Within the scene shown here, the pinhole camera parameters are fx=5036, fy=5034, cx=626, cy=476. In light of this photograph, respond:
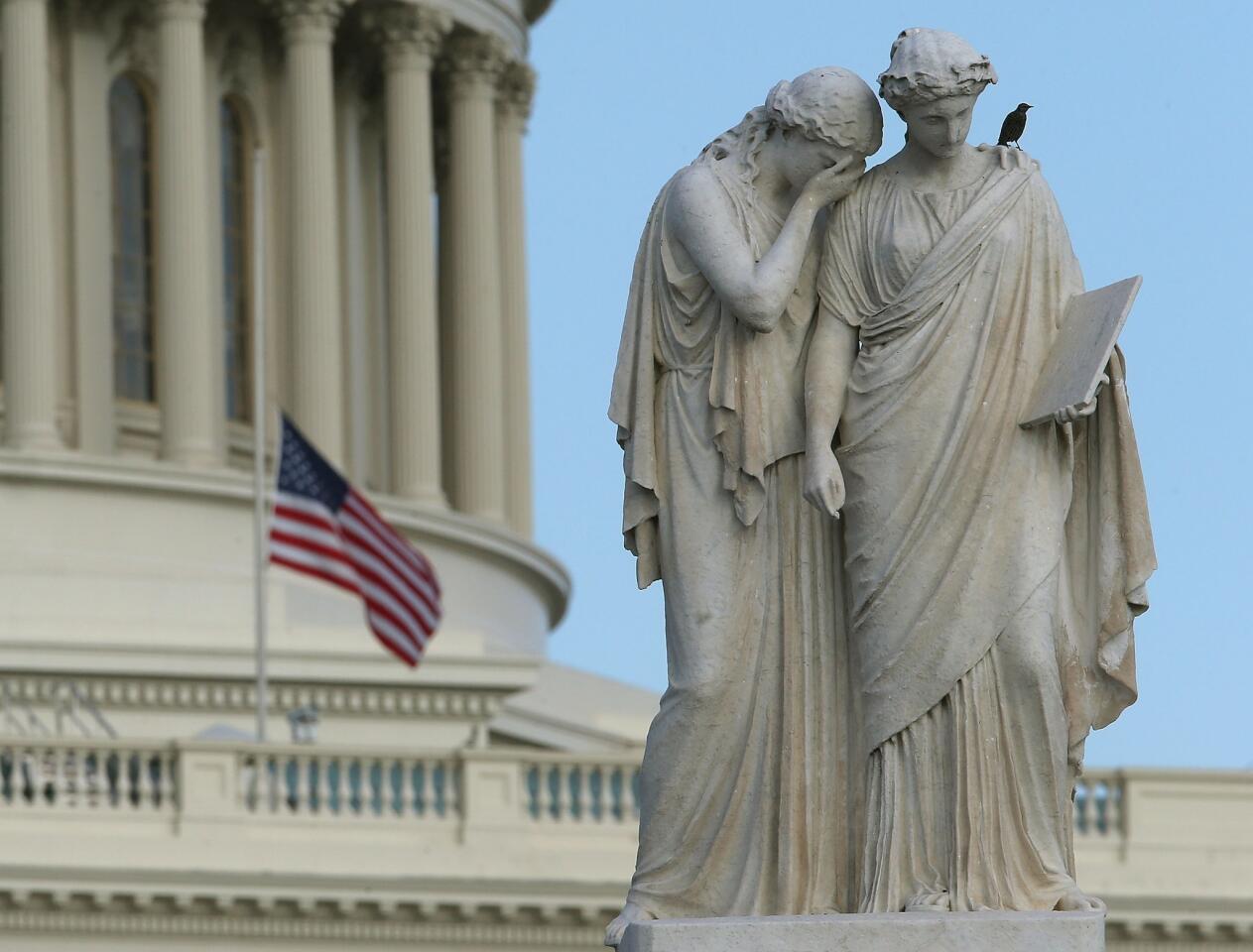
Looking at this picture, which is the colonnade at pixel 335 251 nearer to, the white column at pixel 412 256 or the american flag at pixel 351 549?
the white column at pixel 412 256

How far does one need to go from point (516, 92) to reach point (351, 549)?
2656 centimetres

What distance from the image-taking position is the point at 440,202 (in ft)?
258

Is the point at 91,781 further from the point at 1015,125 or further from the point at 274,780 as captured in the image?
the point at 1015,125

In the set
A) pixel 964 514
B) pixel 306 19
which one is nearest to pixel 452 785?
pixel 306 19

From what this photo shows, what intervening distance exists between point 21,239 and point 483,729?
13751 mm

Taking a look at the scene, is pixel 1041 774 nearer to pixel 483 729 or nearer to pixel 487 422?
pixel 483 729

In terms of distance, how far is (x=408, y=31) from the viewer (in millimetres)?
75000

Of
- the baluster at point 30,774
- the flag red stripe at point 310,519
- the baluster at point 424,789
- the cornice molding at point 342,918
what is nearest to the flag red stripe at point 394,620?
the flag red stripe at point 310,519

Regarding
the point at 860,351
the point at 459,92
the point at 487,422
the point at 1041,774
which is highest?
the point at 459,92

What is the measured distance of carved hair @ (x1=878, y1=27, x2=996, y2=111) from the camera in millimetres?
13430

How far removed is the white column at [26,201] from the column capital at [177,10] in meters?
1.78

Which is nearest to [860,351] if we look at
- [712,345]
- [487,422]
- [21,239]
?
[712,345]

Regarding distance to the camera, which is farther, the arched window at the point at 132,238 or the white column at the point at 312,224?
the arched window at the point at 132,238

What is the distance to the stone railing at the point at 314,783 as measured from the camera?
153 feet
